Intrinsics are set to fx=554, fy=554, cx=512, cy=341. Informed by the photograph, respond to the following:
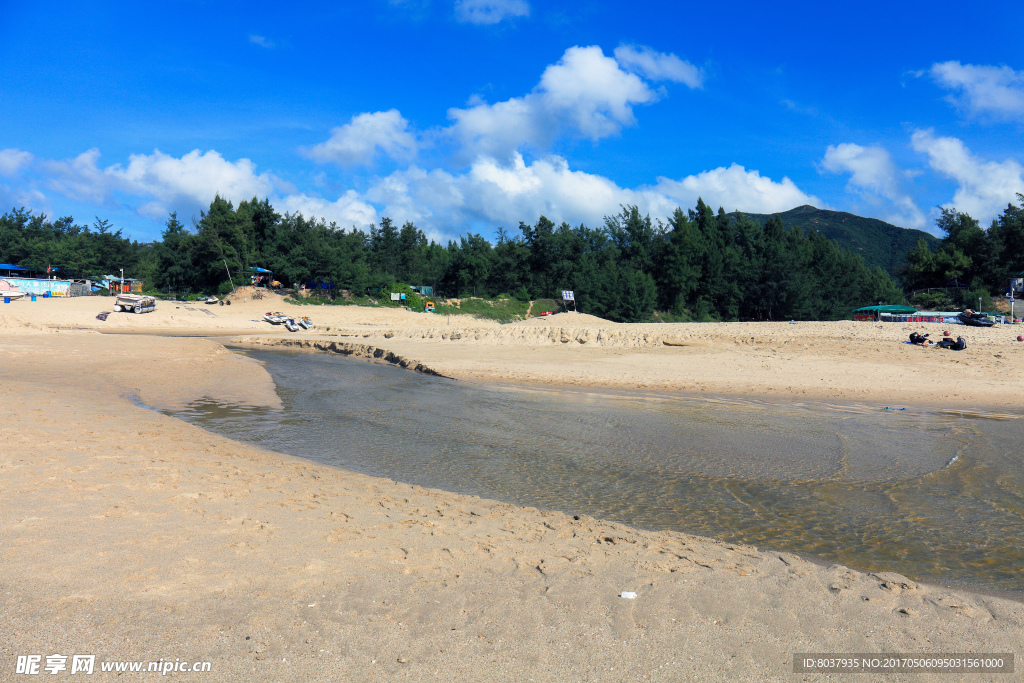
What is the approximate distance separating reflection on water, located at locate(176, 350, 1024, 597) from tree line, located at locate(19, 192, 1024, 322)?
1710 inches

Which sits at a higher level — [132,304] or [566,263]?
[566,263]

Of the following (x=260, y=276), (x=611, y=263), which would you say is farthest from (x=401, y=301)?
(x=611, y=263)

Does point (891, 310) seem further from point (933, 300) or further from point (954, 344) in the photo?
point (954, 344)

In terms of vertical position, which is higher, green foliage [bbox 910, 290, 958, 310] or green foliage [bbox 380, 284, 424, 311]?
green foliage [bbox 910, 290, 958, 310]

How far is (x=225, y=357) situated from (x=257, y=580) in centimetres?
2207

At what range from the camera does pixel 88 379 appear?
1548 cm

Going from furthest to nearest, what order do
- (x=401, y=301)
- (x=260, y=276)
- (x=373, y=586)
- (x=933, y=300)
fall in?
(x=260, y=276) → (x=401, y=301) → (x=933, y=300) → (x=373, y=586)

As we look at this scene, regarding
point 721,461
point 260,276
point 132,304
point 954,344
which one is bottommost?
point 721,461

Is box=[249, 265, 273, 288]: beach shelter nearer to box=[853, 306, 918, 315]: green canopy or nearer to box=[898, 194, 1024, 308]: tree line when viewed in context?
box=[853, 306, 918, 315]: green canopy

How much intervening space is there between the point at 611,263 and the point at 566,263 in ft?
17.9

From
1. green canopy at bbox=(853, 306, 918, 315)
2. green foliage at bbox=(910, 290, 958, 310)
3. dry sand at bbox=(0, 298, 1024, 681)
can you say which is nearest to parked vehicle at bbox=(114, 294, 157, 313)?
dry sand at bbox=(0, 298, 1024, 681)

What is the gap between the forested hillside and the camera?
58094mm

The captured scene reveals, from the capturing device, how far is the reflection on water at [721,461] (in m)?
5.76

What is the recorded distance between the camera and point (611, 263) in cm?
6694
